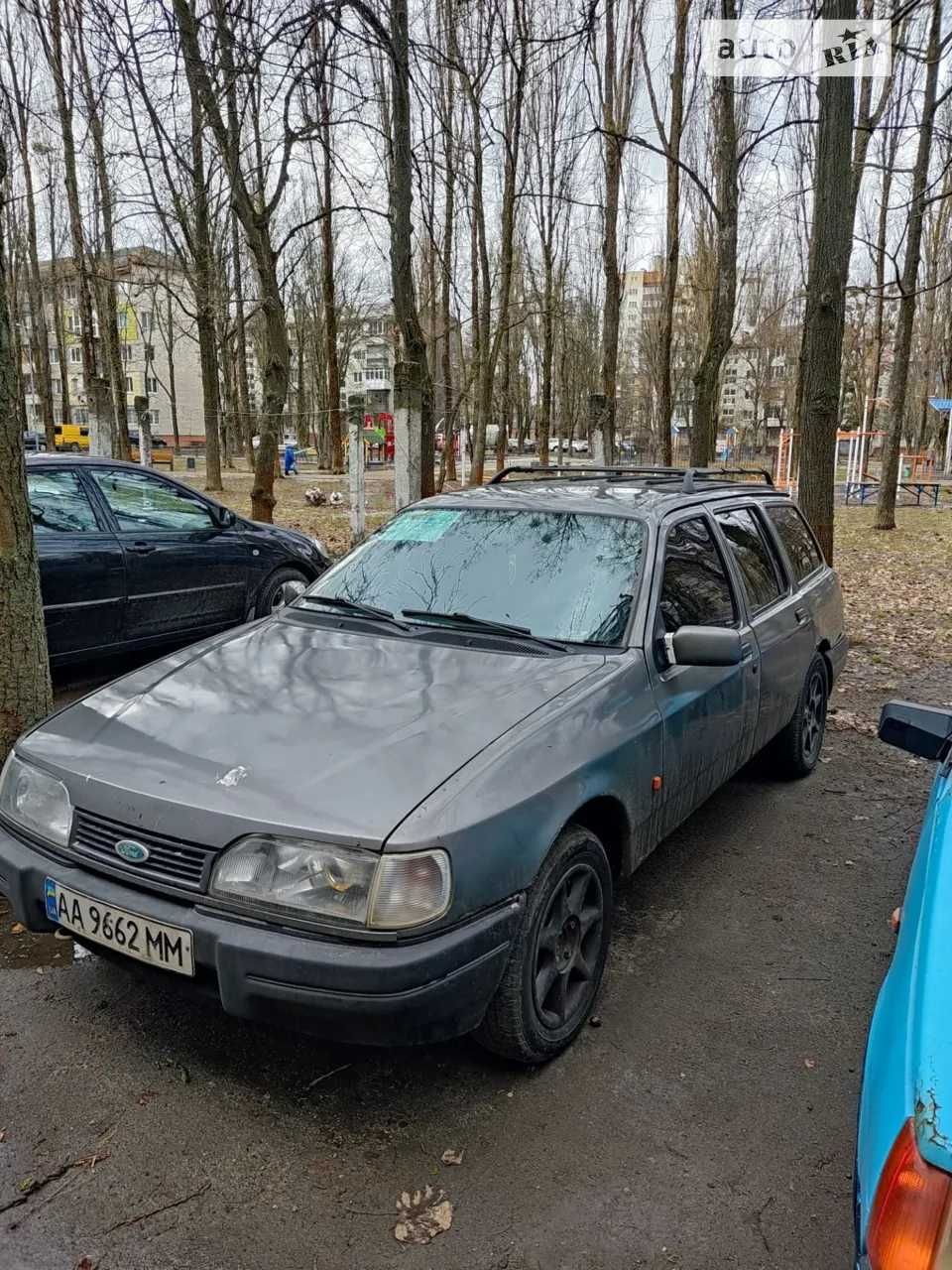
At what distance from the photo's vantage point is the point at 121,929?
7.75 ft

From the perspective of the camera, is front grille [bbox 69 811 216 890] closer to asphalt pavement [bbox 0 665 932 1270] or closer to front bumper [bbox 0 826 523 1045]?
front bumper [bbox 0 826 523 1045]


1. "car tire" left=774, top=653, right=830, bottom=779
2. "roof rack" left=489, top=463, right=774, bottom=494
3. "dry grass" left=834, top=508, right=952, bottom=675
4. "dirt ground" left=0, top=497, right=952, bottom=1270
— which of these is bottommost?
"dry grass" left=834, top=508, right=952, bottom=675

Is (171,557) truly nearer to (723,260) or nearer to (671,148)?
(723,260)

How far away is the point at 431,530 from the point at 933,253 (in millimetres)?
28674

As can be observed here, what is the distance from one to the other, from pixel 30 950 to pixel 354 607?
1.76 metres

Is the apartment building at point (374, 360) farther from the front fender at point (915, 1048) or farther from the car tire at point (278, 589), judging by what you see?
the front fender at point (915, 1048)

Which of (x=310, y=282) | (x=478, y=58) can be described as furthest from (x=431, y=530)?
(x=310, y=282)

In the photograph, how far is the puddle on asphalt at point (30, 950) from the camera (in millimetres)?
3174

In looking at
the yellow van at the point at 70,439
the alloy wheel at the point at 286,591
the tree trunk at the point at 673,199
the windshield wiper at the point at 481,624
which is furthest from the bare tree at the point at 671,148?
the yellow van at the point at 70,439

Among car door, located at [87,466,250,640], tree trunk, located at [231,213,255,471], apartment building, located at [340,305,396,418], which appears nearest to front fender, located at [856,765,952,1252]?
car door, located at [87,466,250,640]

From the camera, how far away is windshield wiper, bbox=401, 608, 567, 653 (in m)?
3.22

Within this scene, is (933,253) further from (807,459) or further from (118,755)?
(118,755)

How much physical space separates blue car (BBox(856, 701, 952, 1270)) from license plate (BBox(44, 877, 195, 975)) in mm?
1590

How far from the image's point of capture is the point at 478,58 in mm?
15156
